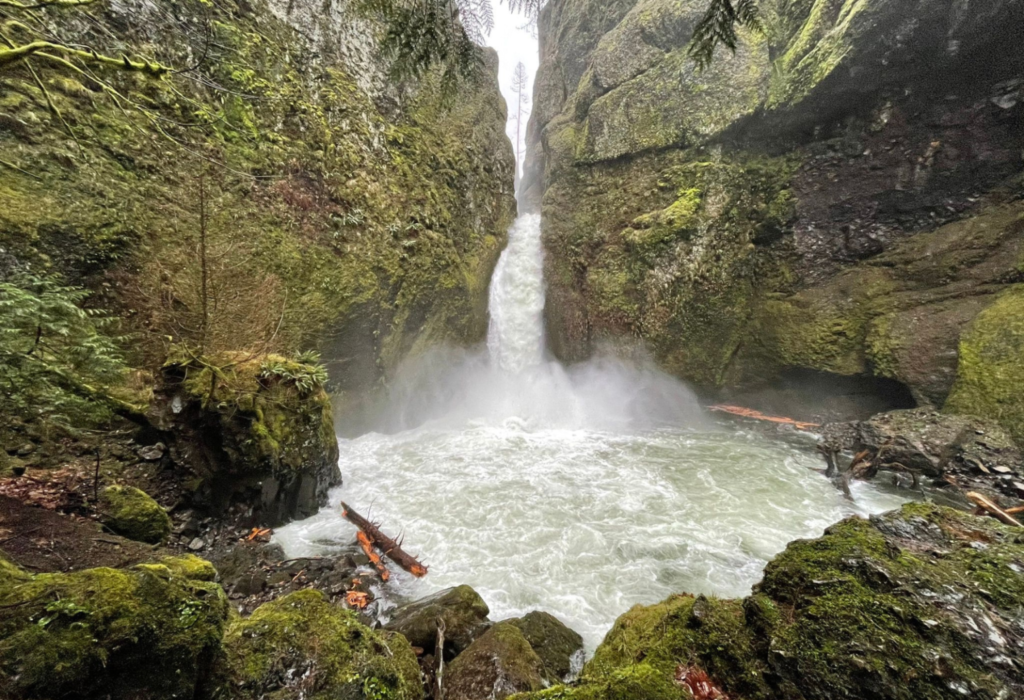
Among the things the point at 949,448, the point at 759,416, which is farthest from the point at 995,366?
the point at 759,416

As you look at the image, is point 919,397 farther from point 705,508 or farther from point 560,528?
point 560,528

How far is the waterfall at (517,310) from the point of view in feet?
45.0

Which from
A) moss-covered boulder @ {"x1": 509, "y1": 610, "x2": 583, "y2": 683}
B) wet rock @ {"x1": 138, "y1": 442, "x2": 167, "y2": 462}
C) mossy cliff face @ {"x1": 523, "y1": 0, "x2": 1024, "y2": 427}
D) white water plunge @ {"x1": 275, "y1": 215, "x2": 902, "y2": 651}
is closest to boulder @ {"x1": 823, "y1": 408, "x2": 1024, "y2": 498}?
mossy cliff face @ {"x1": 523, "y1": 0, "x2": 1024, "y2": 427}

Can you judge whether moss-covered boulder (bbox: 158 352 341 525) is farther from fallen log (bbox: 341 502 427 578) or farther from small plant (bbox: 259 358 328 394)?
fallen log (bbox: 341 502 427 578)

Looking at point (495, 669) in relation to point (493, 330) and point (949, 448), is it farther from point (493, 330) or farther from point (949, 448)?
point (493, 330)

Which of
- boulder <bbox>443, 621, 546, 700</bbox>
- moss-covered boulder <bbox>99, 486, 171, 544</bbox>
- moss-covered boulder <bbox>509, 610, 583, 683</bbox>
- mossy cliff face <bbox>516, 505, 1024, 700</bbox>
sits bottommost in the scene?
moss-covered boulder <bbox>509, 610, 583, 683</bbox>

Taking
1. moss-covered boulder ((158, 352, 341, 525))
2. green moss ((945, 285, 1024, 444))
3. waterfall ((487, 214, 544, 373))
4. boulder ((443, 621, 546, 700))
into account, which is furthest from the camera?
waterfall ((487, 214, 544, 373))

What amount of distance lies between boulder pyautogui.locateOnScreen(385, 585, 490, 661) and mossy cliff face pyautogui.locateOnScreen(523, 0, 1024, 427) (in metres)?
9.80

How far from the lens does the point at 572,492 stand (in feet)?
24.3

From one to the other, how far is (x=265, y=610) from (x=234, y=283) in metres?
5.12

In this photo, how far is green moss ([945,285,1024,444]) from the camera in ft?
24.2

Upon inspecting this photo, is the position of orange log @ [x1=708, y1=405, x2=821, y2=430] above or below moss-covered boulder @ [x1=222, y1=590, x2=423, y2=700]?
below

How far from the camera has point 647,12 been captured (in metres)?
14.2

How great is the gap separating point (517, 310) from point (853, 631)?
41.4 feet
